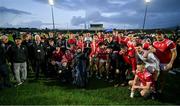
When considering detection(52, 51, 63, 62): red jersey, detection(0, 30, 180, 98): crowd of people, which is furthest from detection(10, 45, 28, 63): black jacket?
detection(52, 51, 63, 62): red jersey

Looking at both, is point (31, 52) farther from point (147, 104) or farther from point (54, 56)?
point (147, 104)

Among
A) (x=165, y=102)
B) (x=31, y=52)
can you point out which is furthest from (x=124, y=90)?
(x=31, y=52)

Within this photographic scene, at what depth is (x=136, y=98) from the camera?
11.3 metres

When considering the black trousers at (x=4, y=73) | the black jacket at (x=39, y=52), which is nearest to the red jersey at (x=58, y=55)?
the black jacket at (x=39, y=52)

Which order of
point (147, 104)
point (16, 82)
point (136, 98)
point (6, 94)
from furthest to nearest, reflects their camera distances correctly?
point (16, 82), point (6, 94), point (136, 98), point (147, 104)

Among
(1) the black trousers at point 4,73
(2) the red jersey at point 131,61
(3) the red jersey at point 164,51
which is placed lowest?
(1) the black trousers at point 4,73

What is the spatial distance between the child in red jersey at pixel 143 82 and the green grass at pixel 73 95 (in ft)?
1.10

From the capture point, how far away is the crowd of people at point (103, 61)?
11.3m

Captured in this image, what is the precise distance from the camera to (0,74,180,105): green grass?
35.1 feet

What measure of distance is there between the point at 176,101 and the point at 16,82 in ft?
26.1

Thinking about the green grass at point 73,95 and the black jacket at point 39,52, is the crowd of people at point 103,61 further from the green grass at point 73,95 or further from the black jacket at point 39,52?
the green grass at point 73,95

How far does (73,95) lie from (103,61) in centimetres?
491

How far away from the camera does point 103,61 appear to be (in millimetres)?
16422

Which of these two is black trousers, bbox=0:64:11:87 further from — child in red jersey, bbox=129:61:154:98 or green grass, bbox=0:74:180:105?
child in red jersey, bbox=129:61:154:98
